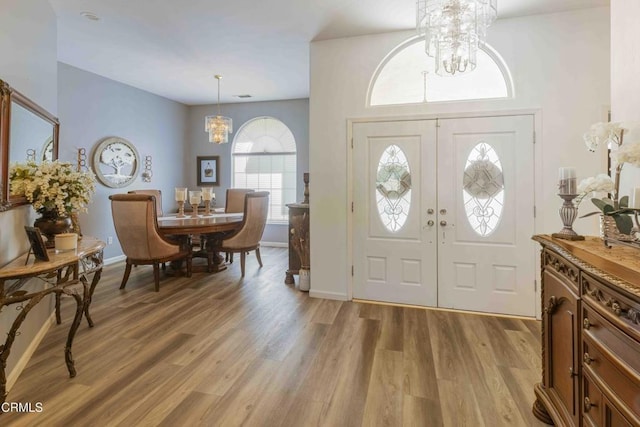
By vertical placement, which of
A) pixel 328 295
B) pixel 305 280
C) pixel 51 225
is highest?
pixel 51 225

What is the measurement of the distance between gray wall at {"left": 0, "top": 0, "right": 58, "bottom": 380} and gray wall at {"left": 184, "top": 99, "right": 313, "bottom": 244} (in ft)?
12.8

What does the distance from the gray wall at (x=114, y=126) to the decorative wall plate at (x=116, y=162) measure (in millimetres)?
91

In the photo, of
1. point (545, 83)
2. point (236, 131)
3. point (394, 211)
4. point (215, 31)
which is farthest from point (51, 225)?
point (236, 131)

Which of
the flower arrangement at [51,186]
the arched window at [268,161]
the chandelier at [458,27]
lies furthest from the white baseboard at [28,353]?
the arched window at [268,161]

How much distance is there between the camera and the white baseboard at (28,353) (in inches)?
81.2

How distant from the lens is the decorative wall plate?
514 centimetres

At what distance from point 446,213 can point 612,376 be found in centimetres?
232

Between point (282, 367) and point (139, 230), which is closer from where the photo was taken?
point (282, 367)

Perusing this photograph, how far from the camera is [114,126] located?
17.6 feet

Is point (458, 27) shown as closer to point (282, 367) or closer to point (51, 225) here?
point (282, 367)

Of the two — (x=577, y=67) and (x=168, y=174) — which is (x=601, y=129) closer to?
(x=577, y=67)

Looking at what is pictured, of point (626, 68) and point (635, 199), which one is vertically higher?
point (626, 68)

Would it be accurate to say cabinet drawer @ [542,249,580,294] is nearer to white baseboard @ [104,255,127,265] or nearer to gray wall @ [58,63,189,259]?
gray wall @ [58,63,189,259]

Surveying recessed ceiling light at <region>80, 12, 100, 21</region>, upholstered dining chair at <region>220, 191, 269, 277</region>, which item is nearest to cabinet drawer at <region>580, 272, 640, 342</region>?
upholstered dining chair at <region>220, 191, 269, 277</region>
